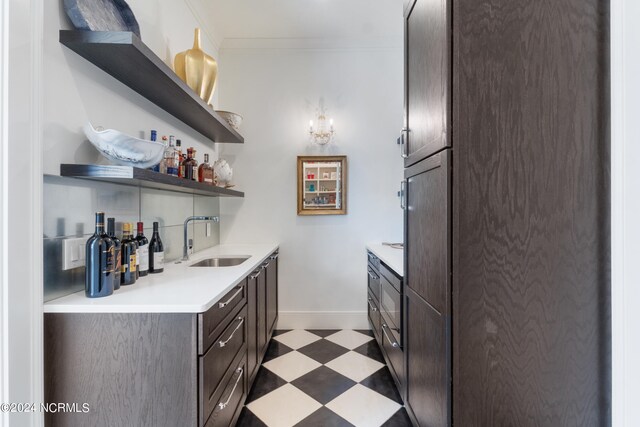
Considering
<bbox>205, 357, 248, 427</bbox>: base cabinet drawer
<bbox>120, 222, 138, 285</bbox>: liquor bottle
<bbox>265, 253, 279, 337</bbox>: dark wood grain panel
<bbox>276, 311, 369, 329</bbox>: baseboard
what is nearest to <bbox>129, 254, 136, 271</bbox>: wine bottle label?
<bbox>120, 222, 138, 285</bbox>: liquor bottle

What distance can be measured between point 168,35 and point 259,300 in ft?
6.15

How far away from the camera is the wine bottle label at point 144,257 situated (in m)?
1.38

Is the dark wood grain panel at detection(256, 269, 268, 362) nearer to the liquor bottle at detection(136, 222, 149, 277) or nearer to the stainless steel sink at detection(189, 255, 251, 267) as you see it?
the stainless steel sink at detection(189, 255, 251, 267)

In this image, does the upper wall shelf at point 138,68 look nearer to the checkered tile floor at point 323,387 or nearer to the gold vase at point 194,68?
the gold vase at point 194,68

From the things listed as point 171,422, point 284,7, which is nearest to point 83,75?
point 171,422

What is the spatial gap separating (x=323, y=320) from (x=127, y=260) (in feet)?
6.63

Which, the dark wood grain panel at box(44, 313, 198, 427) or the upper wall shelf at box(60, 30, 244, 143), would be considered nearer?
the dark wood grain panel at box(44, 313, 198, 427)

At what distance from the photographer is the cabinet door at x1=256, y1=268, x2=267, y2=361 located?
190 cm

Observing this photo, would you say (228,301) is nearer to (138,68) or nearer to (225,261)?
(225,261)

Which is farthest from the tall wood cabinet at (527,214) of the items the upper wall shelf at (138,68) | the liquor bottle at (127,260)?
the liquor bottle at (127,260)

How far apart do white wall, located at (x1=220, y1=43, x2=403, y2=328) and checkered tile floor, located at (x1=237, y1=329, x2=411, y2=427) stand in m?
0.46

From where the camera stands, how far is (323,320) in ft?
9.23

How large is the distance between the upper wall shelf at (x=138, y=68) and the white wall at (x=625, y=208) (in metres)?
1.74

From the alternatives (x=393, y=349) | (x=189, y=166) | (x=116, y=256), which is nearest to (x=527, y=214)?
(x=393, y=349)
